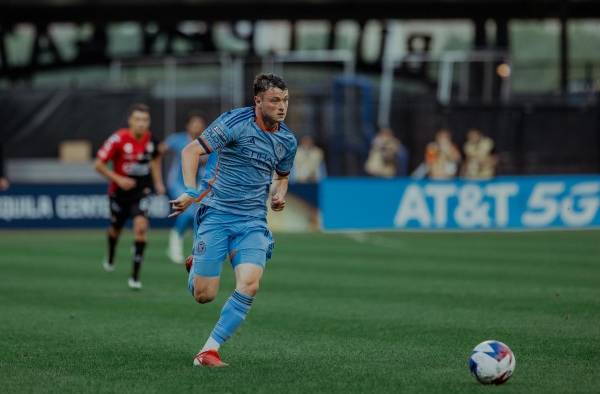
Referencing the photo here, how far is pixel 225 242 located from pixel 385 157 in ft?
65.9

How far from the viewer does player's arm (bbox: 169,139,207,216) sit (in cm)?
866

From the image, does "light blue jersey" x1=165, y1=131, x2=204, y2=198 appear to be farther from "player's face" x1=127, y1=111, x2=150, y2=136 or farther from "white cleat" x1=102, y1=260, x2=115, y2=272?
"player's face" x1=127, y1=111, x2=150, y2=136

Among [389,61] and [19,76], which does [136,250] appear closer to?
[389,61]

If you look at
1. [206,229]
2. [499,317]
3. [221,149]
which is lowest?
[499,317]

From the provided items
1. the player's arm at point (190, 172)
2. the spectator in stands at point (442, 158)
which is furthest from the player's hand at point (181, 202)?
the spectator in stands at point (442, 158)

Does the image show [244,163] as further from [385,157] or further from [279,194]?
[385,157]

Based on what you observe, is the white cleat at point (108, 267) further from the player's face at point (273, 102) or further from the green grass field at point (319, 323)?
the player's face at point (273, 102)

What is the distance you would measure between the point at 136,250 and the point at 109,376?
653 cm

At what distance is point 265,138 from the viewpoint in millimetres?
9188

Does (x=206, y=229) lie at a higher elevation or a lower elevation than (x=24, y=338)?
higher

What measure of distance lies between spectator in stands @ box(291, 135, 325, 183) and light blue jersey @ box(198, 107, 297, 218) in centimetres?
1962

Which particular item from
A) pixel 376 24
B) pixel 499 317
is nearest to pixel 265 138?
pixel 499 317

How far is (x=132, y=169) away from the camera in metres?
15.7

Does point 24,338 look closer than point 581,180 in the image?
Yes
